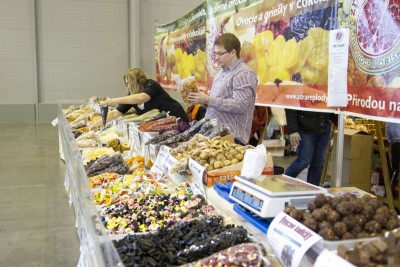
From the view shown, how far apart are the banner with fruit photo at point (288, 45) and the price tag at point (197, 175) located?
49.6 inches

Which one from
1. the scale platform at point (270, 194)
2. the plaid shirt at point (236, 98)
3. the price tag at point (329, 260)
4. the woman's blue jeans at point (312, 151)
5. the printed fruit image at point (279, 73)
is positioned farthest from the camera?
the woman's blue jeans at point (312, 151)

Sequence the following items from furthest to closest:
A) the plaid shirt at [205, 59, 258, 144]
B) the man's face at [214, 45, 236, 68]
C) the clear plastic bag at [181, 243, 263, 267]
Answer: the man's face at [214, 45, 236, 68] < the plaid shirt at [205, 59, 258, 144] < the clear plastic bag at [181, 243, 263, 267]

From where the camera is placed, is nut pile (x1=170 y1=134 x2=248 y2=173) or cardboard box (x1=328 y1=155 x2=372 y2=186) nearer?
nut pile (x1=170 y1=134 x2=248 y2=173)

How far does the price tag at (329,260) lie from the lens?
92 cm

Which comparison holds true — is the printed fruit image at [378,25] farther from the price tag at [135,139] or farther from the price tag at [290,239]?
the price tag at [135,139]

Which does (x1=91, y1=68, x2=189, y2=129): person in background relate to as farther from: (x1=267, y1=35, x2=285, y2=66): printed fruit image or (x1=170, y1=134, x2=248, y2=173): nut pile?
(x1=170, y1=134, x2=248, y2=173): nut pile

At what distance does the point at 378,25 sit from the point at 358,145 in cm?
240

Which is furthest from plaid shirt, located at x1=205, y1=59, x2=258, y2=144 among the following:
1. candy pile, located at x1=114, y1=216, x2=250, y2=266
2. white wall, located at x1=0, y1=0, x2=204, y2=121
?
white wall, located at x1=0, y1=0, x2=204, y2=121

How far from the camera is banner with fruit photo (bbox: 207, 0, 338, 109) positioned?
2.97 metres

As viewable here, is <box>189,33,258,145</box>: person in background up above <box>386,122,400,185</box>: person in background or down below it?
above

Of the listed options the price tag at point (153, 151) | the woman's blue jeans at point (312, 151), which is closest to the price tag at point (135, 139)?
the price tag at point (153, 151)

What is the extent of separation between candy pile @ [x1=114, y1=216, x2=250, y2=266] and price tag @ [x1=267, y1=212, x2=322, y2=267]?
199mm

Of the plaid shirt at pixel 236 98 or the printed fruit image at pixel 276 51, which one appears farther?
the printed fruit image at pixel 276 51

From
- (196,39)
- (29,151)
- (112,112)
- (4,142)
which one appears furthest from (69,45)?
(112,112)
